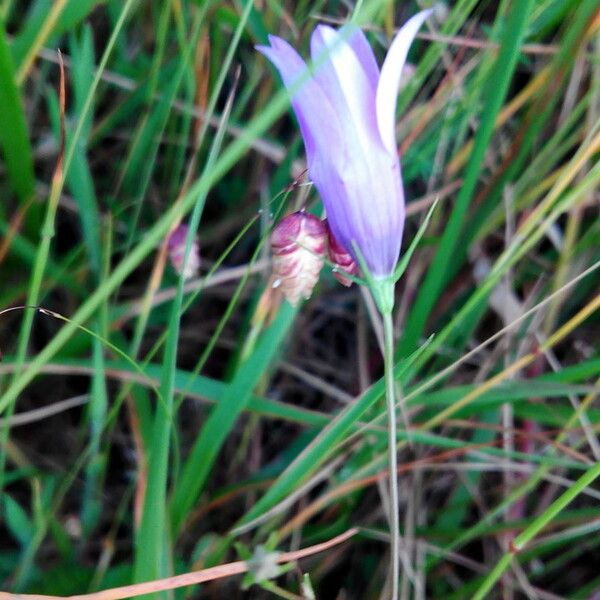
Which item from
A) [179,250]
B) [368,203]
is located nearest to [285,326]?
[179,250]

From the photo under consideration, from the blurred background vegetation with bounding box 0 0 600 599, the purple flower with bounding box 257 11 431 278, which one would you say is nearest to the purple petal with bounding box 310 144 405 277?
the purple flower with bounding box 257 11 431 278

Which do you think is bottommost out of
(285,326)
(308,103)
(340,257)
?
(285,326)

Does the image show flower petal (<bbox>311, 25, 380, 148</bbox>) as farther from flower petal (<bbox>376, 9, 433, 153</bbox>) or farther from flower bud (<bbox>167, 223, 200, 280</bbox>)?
flower bud (<bbox>167, 223, 200, 280</bbox>)

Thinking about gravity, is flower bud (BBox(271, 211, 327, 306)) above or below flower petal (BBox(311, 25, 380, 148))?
below

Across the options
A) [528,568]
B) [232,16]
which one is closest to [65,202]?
[232,16]

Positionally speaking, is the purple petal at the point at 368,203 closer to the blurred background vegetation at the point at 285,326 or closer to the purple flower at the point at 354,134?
the purple flower at the point at 354,134

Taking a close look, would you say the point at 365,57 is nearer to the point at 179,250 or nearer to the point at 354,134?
the point at 354,134

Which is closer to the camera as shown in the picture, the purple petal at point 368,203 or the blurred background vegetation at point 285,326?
the purple petal at point 368,203

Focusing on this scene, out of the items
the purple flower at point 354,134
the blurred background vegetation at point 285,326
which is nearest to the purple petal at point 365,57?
the purple flower at point 354,134
